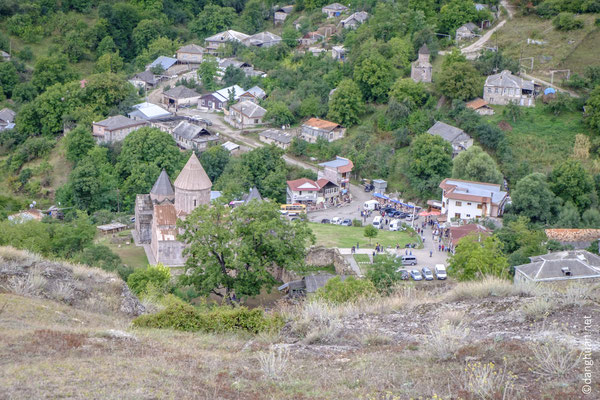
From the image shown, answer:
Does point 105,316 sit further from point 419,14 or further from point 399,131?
point 419,14

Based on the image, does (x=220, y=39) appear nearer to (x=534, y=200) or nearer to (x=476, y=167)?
(x=476, y=167)

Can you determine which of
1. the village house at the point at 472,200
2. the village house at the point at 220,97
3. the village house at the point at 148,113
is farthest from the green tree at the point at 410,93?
the village house at the point at 148,113

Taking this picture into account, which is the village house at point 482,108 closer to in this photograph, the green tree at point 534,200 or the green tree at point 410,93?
the green tree at point 410,93

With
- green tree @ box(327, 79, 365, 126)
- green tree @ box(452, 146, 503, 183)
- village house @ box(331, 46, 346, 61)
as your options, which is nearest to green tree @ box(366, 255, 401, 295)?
green tree @ box(452, 146, 503, 183)

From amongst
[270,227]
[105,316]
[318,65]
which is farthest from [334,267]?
[318,65]

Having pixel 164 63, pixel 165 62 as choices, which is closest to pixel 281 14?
pixel 165 62

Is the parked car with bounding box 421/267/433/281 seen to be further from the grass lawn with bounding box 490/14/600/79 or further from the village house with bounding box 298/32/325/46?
the village house with bounding box 298/32/325/46
